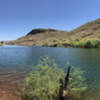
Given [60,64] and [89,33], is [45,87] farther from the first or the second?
[89,33]

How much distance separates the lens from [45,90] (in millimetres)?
7617

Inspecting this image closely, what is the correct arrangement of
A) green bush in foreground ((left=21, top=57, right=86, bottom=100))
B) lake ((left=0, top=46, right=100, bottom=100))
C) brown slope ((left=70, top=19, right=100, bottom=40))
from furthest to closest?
brown slope ((left=70, top=19, right=100, bottom=40)), lake ((left=0, top=46, right=100, bottom=100)), green bush in foreground ((left=21, top=57, right=86, bottom=100))

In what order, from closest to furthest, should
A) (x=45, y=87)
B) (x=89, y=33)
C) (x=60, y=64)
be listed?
(x=45, y=87), (x=60, y=64), (x=89, y=33)

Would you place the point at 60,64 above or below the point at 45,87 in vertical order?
below

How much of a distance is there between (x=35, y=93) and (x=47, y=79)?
52.6 inches

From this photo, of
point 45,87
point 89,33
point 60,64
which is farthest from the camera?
point 89,33

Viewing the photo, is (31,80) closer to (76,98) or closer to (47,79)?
(47,79)

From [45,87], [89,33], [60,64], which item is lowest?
[60,64]

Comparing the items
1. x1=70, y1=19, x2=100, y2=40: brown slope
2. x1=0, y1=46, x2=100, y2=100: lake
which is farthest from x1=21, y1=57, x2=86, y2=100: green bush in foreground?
x1=70, y1=19, x2=100, y2=40: brown slope

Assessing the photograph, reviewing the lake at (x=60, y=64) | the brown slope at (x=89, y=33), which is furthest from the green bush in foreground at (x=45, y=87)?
the brown slope at (x=89, y=33)

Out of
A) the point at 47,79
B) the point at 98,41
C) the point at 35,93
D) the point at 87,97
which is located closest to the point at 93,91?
the point at 87,97

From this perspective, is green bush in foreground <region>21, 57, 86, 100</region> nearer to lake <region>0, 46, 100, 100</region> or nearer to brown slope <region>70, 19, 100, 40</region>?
lake <region>0, 46, 100, 100</region>

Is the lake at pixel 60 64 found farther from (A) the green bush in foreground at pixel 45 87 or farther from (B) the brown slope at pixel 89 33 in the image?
(B) the brown slope at pixel 89 33

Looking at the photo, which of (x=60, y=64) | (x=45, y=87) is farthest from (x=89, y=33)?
(x=45, y=87)
